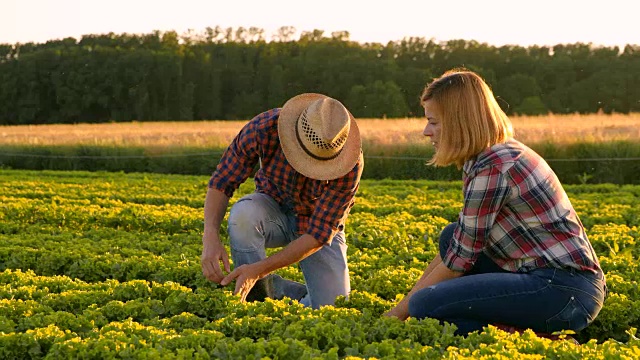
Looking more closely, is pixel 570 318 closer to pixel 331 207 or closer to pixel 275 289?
pixel 331 207

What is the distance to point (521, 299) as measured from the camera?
14.5 ft

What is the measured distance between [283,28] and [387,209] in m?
70.9

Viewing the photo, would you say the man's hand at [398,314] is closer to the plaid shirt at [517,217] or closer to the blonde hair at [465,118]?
the plaid shirt at [517,217]

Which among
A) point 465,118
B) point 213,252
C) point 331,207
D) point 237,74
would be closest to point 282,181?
point 331,207

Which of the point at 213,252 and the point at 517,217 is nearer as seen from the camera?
Result: the point at 517,217

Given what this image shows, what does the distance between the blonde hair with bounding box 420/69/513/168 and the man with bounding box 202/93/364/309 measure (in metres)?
1.02

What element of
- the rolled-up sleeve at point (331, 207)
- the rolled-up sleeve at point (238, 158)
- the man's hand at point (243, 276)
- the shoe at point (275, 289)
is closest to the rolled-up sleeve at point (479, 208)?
the rolled-up sleeve at point (331, 207)

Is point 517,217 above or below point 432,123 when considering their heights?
below

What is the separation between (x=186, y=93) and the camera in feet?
229

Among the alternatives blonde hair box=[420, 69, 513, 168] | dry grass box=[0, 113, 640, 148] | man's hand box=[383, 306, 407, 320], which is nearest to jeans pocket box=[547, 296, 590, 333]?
man's hand box=[383, 306, 407, 320]

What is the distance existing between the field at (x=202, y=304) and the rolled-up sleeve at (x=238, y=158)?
0.79 metres

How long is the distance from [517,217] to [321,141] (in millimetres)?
1527

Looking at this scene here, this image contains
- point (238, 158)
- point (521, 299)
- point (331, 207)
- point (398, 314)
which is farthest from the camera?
point (238, 158)

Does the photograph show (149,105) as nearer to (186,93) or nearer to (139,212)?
(186,93)
